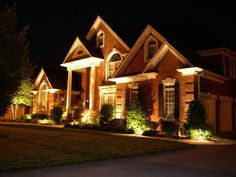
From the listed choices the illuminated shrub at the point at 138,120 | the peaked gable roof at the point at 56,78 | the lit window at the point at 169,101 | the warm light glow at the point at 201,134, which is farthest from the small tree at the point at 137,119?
the peaked gable roof at the point at 56,78

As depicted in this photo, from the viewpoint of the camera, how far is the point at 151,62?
23359 millimetres

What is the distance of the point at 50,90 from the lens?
37812 millimetres

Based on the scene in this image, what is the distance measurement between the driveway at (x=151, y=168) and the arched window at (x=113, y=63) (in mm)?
19268

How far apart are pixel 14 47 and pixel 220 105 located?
52.5 feet

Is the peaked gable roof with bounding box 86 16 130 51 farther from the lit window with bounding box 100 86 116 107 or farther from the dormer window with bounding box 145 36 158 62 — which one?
the dormer window with bounding box 145 36 158 62

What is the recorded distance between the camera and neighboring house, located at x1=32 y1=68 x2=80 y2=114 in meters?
37.7

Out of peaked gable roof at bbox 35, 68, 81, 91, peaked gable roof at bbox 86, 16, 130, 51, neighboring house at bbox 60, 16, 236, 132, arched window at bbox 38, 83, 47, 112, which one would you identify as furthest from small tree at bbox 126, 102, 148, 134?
arched window at bbox 38, 83, 47, 112

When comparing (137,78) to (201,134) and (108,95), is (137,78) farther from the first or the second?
(201,134)

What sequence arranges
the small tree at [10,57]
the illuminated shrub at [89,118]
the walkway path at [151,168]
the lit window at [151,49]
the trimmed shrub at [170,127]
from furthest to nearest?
1. the illuminated shrub at [89,118]
2. the lit window at [151,49]
3. the trimmed shrub at [170,127]
4. the small tree at [10,57]
5. the walkway path at [151,168]

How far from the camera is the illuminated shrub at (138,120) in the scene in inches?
867

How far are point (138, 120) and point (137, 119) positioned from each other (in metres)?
0.10

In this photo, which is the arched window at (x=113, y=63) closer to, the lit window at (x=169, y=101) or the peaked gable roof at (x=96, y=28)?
the peaked gable roof at (x=96, y=28)

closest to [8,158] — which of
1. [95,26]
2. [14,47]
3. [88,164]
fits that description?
[88,164]

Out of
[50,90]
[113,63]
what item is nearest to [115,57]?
[113,63]
